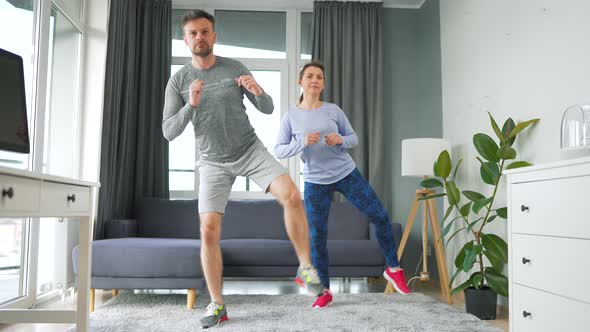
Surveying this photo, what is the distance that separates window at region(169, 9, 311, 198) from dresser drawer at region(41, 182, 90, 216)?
3.11 m

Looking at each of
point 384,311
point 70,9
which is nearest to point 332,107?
point 384,311

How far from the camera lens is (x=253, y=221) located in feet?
15.0

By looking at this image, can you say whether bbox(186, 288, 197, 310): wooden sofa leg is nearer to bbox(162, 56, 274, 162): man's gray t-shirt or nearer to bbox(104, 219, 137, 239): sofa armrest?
bbox(162, 56, 274, 162): man's gray t-shirt

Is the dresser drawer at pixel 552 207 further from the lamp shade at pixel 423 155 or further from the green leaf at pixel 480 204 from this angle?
the lamp shade at pixel 423 155

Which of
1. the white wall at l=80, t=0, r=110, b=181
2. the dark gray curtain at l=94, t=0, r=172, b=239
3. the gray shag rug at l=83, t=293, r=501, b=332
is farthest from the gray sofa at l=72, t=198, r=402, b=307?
the white wall at l=80, t=0, r=110, b=181

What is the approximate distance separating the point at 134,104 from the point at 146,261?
7.25 ft

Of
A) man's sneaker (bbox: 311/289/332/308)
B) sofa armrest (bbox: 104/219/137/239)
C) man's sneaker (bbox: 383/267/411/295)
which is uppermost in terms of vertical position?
sofa armrest (bbox: 104/219/137/239)

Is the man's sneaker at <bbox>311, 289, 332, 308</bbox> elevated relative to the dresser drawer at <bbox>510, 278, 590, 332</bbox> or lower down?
lower down

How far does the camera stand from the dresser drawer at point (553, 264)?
5.73 feet

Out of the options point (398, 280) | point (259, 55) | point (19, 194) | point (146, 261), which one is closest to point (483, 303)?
point (398, 280)

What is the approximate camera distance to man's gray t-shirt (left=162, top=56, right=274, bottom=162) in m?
2.74

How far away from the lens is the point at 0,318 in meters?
2.14

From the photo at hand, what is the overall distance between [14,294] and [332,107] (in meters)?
2.32

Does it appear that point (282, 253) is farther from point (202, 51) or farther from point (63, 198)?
point (63, 198)
